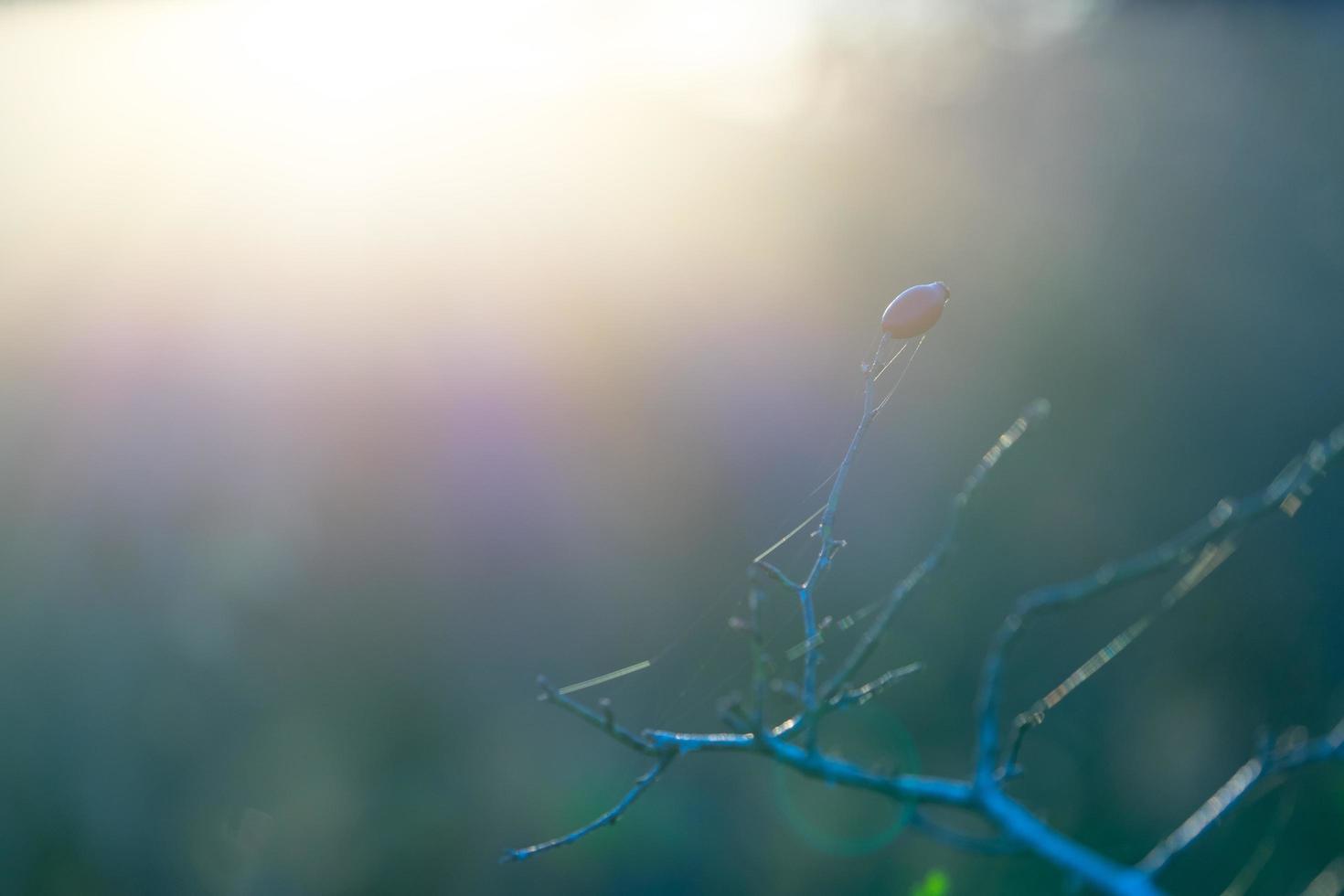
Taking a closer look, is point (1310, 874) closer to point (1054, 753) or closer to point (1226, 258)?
point (1054, 753)

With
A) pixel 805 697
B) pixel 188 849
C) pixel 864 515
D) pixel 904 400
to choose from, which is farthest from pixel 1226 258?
pixel 188 849

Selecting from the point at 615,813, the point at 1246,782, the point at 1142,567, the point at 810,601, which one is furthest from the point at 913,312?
the point at 615,813

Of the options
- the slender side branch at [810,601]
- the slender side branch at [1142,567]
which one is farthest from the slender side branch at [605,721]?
the slender side branch at [1142,567]

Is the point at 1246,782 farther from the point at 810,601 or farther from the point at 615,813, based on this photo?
the point at 615,813

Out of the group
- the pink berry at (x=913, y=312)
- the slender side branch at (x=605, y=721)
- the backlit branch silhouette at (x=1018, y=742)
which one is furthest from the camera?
the pink berry at (x=913, y=312)

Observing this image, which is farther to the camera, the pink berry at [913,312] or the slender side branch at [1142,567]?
the pink berry at [913,312]

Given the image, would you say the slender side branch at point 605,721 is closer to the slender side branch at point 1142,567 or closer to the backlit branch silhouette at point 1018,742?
the backlit branch silhouette at point 1018,742
